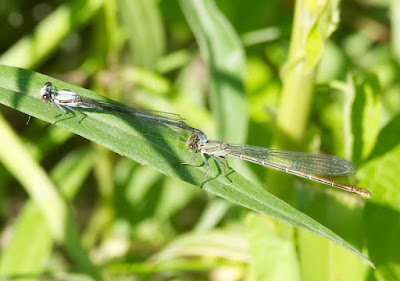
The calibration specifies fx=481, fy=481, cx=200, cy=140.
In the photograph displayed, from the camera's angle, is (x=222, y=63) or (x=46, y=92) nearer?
(x=46, y=92)

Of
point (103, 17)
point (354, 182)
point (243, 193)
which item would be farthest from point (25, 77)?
point (103, 17)

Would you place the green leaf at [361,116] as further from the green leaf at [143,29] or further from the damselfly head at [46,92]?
the green leaf at [143,29]

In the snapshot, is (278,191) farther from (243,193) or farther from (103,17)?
(103,17)

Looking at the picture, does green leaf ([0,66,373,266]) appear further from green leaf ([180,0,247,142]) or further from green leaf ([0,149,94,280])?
green leaf ([0,149,94,280])

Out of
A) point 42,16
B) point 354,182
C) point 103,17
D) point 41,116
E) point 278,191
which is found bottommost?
point 354,182

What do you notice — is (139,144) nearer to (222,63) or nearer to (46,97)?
(46,97)

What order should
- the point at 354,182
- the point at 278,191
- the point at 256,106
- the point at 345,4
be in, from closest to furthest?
1. the point at 354,182
2. the point at 278,191
3. the point at 256,106
4. the point at 345,4

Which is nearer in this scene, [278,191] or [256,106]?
[278,191]

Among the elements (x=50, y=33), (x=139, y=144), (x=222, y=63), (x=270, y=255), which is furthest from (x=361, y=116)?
(x=50, y=33)
